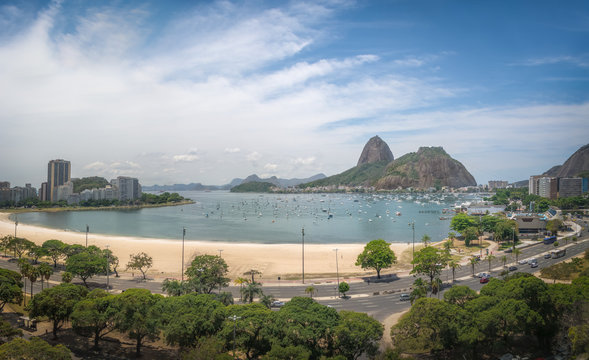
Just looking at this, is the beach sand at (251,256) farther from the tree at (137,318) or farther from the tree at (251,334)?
the tree at (251,334)

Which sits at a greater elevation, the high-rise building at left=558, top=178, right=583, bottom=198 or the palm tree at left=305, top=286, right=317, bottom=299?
the high-rise building at left=558, top=178, right=583, bottom=198

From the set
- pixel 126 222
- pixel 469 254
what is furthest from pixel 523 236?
pixel 126 222

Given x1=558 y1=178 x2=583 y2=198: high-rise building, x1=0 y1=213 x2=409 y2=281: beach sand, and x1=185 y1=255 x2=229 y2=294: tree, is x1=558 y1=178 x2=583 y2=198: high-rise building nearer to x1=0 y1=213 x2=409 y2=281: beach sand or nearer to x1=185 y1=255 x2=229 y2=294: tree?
x1=0 y1=213 x2=409 y2=281: beach sand

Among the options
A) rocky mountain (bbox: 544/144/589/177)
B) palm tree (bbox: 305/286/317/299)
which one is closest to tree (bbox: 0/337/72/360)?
→ palm tree (bbox: 305/286/317/299)

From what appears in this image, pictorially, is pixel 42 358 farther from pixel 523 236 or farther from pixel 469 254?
pixel 523 236

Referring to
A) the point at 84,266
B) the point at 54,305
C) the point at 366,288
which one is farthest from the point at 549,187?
the point at 54,305

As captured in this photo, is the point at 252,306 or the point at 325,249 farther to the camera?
the point at 325,249

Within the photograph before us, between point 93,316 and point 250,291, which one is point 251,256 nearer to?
point 250,291
